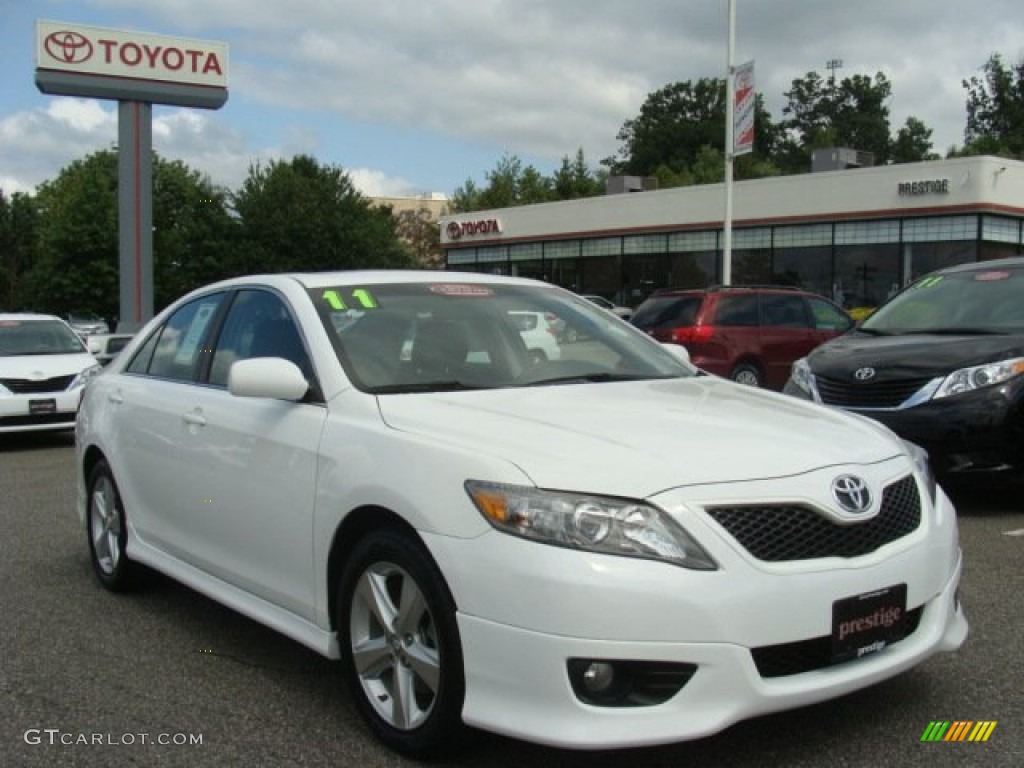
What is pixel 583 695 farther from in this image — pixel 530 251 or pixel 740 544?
pixel 530 251

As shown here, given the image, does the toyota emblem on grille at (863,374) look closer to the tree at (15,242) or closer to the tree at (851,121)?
the tree at (15,242)

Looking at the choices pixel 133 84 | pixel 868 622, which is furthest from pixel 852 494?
pixel 133 84

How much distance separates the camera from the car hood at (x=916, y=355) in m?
6.75

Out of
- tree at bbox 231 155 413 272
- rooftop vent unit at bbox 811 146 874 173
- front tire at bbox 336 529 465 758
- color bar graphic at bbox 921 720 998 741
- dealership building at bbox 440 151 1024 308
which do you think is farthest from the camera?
tree at bbox 231 155 413 272

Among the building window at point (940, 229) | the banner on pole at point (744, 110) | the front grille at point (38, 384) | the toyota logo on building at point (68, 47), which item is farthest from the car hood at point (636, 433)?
the toyota logo on building at point (68, 47)

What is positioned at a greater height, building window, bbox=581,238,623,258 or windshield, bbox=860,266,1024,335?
building window, bbox=581,238,623,258

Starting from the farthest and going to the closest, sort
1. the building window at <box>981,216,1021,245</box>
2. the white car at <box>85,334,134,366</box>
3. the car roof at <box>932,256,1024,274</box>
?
the building window at <box>981,216,1021,245</box>
the white car at <box>85,334,134,366</box>
the car roof at <box>932,256,1024,274</box>

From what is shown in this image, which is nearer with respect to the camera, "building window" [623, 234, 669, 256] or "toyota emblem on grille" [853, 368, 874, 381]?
"toyota emblem on grille" [853, 368, 874, 381]

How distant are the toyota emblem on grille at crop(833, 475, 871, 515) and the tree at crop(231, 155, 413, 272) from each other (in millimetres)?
44426

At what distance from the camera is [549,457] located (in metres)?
3.02

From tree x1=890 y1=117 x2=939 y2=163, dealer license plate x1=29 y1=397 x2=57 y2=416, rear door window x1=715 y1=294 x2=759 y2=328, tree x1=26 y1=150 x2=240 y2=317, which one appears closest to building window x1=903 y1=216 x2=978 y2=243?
rear door window x1=715 y1=294 x2=759 y2=328

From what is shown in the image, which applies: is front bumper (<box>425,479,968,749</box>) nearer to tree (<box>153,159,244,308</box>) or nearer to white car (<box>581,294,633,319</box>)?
white car (<box>581,294,633,319</box>)

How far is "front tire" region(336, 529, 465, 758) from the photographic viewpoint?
3.04m

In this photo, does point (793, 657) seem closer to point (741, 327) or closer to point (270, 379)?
point (270, 379)
